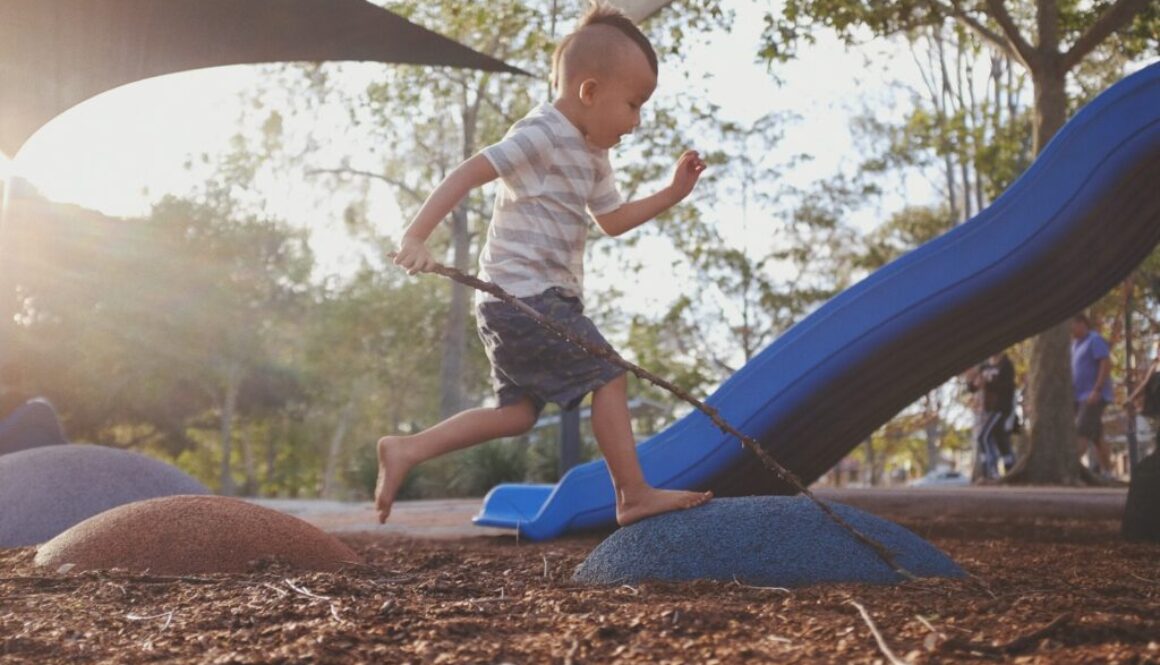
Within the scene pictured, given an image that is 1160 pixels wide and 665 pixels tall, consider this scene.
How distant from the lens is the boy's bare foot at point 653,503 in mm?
3428

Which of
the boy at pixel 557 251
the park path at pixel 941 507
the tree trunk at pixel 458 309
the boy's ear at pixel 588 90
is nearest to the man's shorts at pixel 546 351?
the boy at pixel 557 251

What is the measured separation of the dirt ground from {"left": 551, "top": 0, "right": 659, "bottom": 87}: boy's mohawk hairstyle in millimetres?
1574

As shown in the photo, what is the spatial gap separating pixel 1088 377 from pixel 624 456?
33.0 ft

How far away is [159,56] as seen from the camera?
5508mm

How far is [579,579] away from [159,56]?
3.59m

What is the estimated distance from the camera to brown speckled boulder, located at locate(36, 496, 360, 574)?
367 centimetres

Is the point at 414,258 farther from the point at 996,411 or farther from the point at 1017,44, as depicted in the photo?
the point at 996,411

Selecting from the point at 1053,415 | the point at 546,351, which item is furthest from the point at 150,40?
the point at 1053,415

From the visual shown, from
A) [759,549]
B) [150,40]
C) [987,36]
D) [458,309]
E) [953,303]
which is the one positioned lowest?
[759,549]

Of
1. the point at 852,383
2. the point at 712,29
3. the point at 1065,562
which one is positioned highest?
the point at 712,29

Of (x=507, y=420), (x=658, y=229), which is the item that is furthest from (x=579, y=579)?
(x=658, y=229)

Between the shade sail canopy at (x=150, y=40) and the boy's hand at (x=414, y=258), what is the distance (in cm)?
273

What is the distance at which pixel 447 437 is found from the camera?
357 centimetres

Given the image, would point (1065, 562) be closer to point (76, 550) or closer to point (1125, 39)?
point (76, 550)
